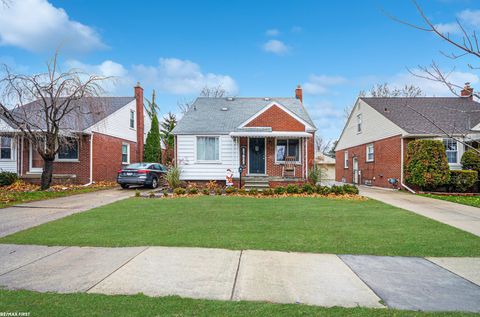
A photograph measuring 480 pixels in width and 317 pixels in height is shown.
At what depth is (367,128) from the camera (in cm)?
2078

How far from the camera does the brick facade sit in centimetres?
1708

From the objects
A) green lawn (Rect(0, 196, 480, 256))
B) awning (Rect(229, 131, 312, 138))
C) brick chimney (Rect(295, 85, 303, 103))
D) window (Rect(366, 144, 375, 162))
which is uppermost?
brick chimney (Rect(295, 85, 303, 103))

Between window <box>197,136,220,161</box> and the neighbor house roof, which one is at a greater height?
the neighbor house roof

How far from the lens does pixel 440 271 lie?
4277 millimetres

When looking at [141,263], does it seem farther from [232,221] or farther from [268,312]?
[232,221]

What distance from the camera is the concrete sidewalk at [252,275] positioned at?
3375 millimetres

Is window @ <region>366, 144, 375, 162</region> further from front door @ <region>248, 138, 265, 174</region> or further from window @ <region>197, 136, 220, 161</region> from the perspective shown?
window @ <region>197, 136, 220, 161</region>

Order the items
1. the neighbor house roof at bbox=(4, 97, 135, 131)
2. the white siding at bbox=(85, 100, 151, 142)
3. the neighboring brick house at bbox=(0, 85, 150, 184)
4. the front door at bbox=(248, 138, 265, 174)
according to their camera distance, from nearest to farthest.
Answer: the neighbor house roof at bbox=(4, 97, 135, 131), the front door at bbox=(248, 138, 265, 174), the neighboring brick house at bbox=(0, 85, 150, 184), the white siding at bbox=(85, 100, 151, 142)

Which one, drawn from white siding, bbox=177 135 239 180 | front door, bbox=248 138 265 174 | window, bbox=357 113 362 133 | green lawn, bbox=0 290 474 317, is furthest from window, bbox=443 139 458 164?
green lawn, bbox=0 290 474 317

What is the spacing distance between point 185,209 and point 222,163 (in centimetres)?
718

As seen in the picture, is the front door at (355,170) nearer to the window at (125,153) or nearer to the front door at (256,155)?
the front door at (256,155)

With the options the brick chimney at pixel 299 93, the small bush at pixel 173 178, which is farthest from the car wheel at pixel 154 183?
the brick chimney at pixel 299 93

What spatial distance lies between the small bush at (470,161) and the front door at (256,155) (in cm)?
1124

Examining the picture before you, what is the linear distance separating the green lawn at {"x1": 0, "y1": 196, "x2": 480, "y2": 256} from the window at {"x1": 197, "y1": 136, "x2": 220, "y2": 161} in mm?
6968
